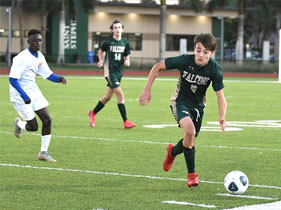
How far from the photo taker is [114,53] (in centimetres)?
1608

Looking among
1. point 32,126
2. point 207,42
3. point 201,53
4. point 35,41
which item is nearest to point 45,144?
point 32,126

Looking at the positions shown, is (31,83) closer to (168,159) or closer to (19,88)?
Answer: (19,88)

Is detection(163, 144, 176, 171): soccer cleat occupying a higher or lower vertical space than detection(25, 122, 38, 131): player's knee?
lower

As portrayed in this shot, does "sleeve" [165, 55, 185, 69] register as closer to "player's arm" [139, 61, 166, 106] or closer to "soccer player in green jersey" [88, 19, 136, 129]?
"player's arm" [139, 61, 166, 106]

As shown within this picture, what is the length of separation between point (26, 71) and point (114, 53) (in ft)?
17.7

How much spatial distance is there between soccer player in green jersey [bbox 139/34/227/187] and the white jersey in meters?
2.50

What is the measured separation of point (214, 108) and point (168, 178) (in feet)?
41.1

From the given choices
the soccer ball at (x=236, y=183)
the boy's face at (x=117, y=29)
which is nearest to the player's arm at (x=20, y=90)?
the soccer ball at (x=236, y=183)

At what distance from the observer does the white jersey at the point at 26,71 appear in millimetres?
10609

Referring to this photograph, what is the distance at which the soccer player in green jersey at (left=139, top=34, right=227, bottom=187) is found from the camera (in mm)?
8594

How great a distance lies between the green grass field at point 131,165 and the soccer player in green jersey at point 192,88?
0.50 meters

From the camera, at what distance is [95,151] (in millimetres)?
11945

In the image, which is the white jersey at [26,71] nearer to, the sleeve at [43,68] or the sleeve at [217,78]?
the sleeve at [43,68]

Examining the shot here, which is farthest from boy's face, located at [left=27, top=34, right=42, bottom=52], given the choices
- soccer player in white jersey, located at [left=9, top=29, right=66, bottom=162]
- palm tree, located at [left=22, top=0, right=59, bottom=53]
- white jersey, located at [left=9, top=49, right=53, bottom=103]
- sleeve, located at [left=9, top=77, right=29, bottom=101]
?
palm tree, located at [left=22, top=0, right=59, bottom=53]
